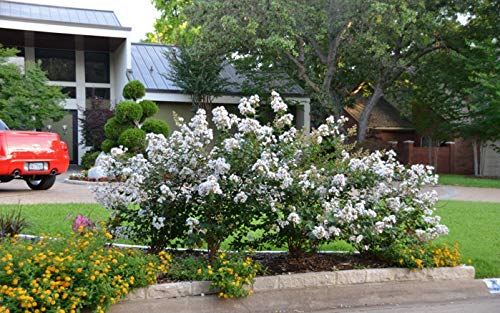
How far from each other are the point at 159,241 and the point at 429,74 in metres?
22.8

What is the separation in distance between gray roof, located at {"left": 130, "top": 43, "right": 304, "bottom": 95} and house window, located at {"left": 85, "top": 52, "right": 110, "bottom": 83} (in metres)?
1.54

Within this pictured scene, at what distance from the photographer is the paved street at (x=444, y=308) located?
5.15m

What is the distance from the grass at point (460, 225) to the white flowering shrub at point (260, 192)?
1.30 m

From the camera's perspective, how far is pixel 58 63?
25594 millimetres

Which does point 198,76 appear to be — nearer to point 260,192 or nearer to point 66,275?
point 260,192

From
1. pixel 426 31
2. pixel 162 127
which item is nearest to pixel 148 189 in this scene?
pixel 162 127

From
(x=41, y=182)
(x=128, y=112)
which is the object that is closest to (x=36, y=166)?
(x=41, y=182)

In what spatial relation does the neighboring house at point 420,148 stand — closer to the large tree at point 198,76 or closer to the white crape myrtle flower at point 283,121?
the large tree at point 198,76

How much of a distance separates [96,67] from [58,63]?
1792 mm

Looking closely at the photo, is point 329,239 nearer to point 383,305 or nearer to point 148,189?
point 383,305

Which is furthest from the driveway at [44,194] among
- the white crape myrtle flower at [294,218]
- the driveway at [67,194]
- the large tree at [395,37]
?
the large tree at [395,37]

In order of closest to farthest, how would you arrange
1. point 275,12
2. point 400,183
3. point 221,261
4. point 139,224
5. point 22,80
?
point 221,261 < point 139,224 < point 400,183 < point 275,12 < point 22,80

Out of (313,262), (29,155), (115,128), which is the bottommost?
(313,262)

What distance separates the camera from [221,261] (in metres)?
5.09
